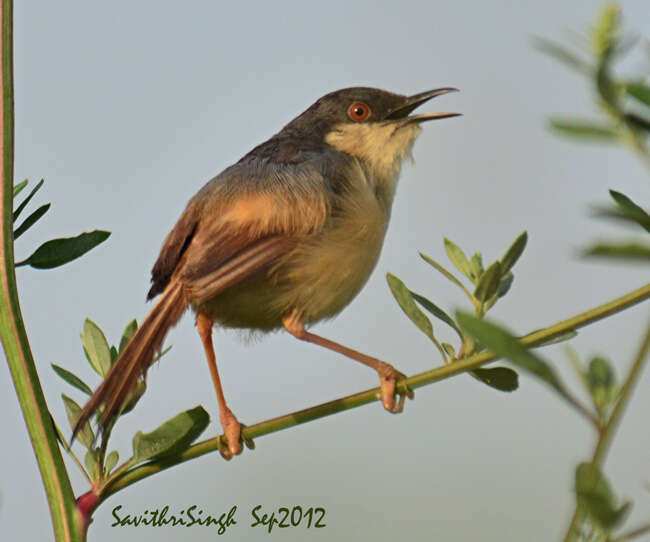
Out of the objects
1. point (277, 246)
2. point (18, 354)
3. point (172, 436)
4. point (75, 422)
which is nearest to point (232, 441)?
point (277, 246)

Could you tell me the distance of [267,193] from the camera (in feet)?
12.3

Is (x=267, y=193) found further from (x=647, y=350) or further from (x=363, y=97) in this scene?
(x=647, y=350)

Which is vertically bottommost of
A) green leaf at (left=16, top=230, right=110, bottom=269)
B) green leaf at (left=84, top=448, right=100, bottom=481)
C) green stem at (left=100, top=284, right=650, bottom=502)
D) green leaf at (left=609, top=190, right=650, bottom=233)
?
green stem at (left=100, top=284, right=650, bottom=502)

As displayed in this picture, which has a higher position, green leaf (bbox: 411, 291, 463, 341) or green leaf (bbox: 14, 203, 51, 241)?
green leaf (bbox: 14, 203, 51, 241)

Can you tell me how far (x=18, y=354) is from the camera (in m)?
1.60

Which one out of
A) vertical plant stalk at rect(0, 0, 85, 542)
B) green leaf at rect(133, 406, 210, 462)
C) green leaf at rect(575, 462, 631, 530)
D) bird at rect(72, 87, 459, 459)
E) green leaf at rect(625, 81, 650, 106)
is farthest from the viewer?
bird at rect(72, 87, 459, 459)

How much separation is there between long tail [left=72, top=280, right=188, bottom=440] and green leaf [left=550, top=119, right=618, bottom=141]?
1412 millimetres

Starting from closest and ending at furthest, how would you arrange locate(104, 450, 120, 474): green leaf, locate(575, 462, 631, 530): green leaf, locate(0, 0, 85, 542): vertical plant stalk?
1. locate(575, 462, 631, 530): green leaf
2. locate(0, 0, 85, 542): vertical plant stalk
3. locate(104, 450, 120, 474): green leaf

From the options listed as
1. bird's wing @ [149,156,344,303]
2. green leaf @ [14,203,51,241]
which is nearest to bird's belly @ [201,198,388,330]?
bird's wing @ [149,156,344,303]

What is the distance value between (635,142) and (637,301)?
0.23m

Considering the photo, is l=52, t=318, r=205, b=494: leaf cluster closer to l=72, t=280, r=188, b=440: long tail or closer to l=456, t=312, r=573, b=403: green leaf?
l=72, t=280, r=188, b=440: long tail

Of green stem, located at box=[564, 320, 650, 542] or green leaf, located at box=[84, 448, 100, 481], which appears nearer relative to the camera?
green stem, located at box=[564, 320, 650, 542]

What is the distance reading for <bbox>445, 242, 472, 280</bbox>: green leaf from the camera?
7.58 feet

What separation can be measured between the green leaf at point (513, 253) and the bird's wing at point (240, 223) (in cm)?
169
